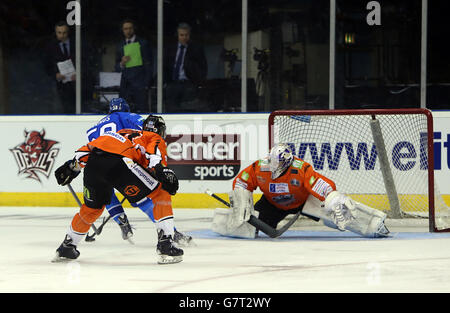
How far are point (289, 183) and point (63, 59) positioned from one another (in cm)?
511

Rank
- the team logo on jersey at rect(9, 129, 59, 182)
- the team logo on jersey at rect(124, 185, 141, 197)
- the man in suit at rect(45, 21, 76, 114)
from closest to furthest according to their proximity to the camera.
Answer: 1. the team logo on jersey at rect(124, 185, 141, 197)
2. the team logo on jersey at rect(9, 129, 59, 182)
3. the man in suit at rect(45, 21, 76, 114)

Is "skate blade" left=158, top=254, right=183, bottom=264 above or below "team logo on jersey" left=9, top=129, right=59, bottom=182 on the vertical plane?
below

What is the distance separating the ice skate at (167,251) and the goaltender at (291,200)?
5.26 ft

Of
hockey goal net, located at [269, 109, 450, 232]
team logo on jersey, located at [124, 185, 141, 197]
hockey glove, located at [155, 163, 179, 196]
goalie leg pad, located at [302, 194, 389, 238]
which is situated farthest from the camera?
hockey goal net, located at [269, 109, 450, 232]

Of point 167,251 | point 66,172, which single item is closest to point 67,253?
point 66,172

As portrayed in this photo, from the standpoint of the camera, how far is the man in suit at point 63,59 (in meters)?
11.6

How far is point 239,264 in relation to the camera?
19.5ft

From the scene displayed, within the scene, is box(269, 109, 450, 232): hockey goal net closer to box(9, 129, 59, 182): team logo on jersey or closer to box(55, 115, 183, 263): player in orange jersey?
box(55, 115, 183, 263): player in orange jersey

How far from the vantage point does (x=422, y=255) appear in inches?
248

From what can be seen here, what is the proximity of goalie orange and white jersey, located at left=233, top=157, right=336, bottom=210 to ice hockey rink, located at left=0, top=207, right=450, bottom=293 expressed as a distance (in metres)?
0.34

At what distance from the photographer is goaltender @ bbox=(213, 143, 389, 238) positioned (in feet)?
24.0

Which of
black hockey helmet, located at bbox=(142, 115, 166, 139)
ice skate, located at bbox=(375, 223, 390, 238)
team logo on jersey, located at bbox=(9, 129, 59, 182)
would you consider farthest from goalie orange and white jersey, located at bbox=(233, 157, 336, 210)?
team logo on jersey, located at bbox=(9, 129, 59, 182)

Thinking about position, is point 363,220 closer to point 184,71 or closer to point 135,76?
point 184,71

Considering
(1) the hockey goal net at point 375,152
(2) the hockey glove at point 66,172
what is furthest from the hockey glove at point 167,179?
(1) the hockey goal net at point 375,152
